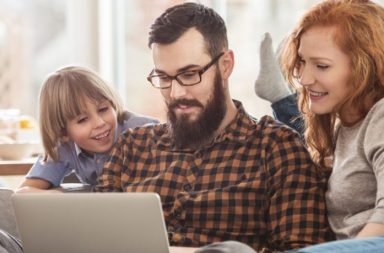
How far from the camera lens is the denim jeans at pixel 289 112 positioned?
2.21 metres

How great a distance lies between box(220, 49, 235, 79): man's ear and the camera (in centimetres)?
206

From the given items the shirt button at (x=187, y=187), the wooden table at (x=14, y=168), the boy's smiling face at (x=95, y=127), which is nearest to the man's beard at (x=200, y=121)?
the shirt button at (x=187, y=187)

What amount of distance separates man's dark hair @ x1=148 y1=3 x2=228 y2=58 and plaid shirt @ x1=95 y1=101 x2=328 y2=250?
0.59 feet

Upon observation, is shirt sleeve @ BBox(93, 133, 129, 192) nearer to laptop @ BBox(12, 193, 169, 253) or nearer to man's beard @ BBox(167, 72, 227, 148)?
man's beard @ BBox(167, 72, 227, 148)

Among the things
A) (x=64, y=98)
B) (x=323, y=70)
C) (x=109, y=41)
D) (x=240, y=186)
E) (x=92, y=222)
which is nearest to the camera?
(x=92, y=222)

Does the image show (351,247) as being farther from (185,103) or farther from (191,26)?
(191,26)

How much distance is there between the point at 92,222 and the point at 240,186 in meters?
0.47

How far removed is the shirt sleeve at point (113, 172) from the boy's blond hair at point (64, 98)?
270 mm

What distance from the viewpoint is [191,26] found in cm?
204

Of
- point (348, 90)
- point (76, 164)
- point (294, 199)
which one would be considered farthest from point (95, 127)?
point (348, 90)

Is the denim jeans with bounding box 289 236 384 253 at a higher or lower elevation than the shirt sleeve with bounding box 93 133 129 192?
higher

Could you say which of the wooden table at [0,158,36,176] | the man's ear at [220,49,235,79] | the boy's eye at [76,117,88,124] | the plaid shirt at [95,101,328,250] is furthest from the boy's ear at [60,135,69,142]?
the man's ear at [220,49,235,79]

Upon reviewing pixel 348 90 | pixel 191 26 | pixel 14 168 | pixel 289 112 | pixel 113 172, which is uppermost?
pixel 191 26

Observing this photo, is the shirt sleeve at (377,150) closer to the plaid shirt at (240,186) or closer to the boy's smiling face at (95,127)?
the plaid shirt at (240,186)
